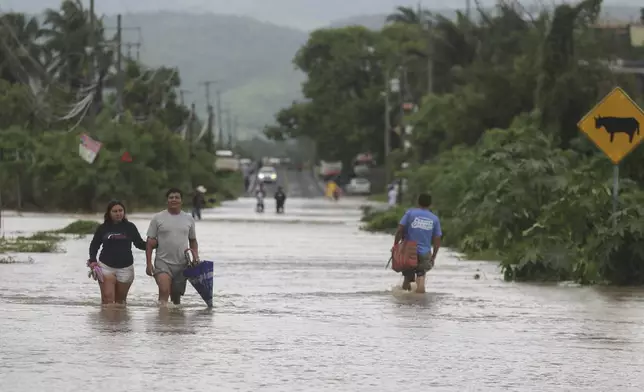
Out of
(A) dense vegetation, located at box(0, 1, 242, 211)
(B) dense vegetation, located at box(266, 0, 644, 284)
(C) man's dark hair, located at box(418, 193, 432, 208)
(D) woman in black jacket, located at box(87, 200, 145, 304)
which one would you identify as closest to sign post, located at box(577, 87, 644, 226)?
(B) dense vegetation, located at box(266, 0, 644, 284)

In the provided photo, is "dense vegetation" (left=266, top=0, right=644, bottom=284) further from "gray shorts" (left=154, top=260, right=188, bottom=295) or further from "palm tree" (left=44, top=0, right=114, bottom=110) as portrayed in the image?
"palm tree" (left=44, top=0, right=114, bottom=110)

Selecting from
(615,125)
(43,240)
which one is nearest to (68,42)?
(43,240)

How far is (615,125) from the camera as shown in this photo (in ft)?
88.5

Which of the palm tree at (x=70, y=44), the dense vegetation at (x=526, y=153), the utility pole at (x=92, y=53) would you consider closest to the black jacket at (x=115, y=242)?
the dense vegetation at (x=526, y=153)

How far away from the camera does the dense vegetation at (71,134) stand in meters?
71.2

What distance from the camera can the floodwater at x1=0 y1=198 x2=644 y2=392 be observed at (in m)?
13.2

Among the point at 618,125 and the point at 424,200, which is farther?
the point at 618,125

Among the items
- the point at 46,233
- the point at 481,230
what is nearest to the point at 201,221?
the point at 46,233

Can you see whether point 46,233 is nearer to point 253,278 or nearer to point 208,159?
point 253,278

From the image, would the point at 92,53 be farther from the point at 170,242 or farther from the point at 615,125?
the point at 170,242

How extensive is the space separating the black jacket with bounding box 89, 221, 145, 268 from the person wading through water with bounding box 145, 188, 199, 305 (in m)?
0.25

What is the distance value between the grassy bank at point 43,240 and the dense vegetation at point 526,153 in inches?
370

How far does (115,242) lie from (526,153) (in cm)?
1958

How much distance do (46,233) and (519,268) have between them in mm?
19701
